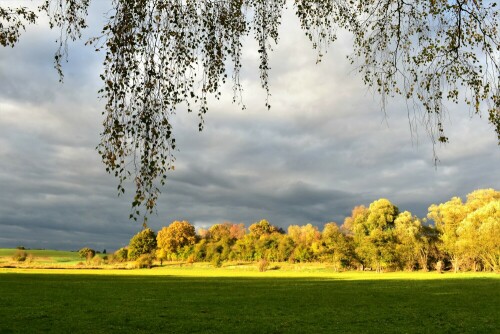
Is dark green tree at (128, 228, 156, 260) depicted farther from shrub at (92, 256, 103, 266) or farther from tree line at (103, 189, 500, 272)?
shrub at (92, 256, 103, 266)

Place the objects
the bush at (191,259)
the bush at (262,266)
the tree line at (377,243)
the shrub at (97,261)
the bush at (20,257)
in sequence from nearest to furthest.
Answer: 1. the tree line at (377,243)
2. the bush at (262,266)
3. the shrub at (97,261)
4. the bush at (20,257)
5. the bush at (191,259)

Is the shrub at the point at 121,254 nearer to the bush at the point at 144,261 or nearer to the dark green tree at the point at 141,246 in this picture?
the dark green tree at the point at 141,246

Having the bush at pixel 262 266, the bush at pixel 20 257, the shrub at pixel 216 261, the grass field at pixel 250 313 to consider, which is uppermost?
the bush at pixel 20 257

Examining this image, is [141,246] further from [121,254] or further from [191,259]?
[191,259]

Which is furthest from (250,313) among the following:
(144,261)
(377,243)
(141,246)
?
(141,246)

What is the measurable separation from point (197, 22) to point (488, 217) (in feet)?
235

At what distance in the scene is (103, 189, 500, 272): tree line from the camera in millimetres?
70562

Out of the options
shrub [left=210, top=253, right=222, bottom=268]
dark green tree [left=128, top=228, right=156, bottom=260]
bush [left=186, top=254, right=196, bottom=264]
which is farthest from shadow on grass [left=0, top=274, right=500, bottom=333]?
dark green tree [left=128, top=228, right=156, bottom=260]

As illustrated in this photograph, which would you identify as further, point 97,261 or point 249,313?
point 97,261

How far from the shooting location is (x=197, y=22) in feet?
18.9

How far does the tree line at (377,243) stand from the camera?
70562 mm

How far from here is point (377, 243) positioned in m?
81.9

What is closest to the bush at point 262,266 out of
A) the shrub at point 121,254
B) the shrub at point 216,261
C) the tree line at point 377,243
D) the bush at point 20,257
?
the tree line at point 377,243

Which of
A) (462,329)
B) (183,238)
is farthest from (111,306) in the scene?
(183,238)
